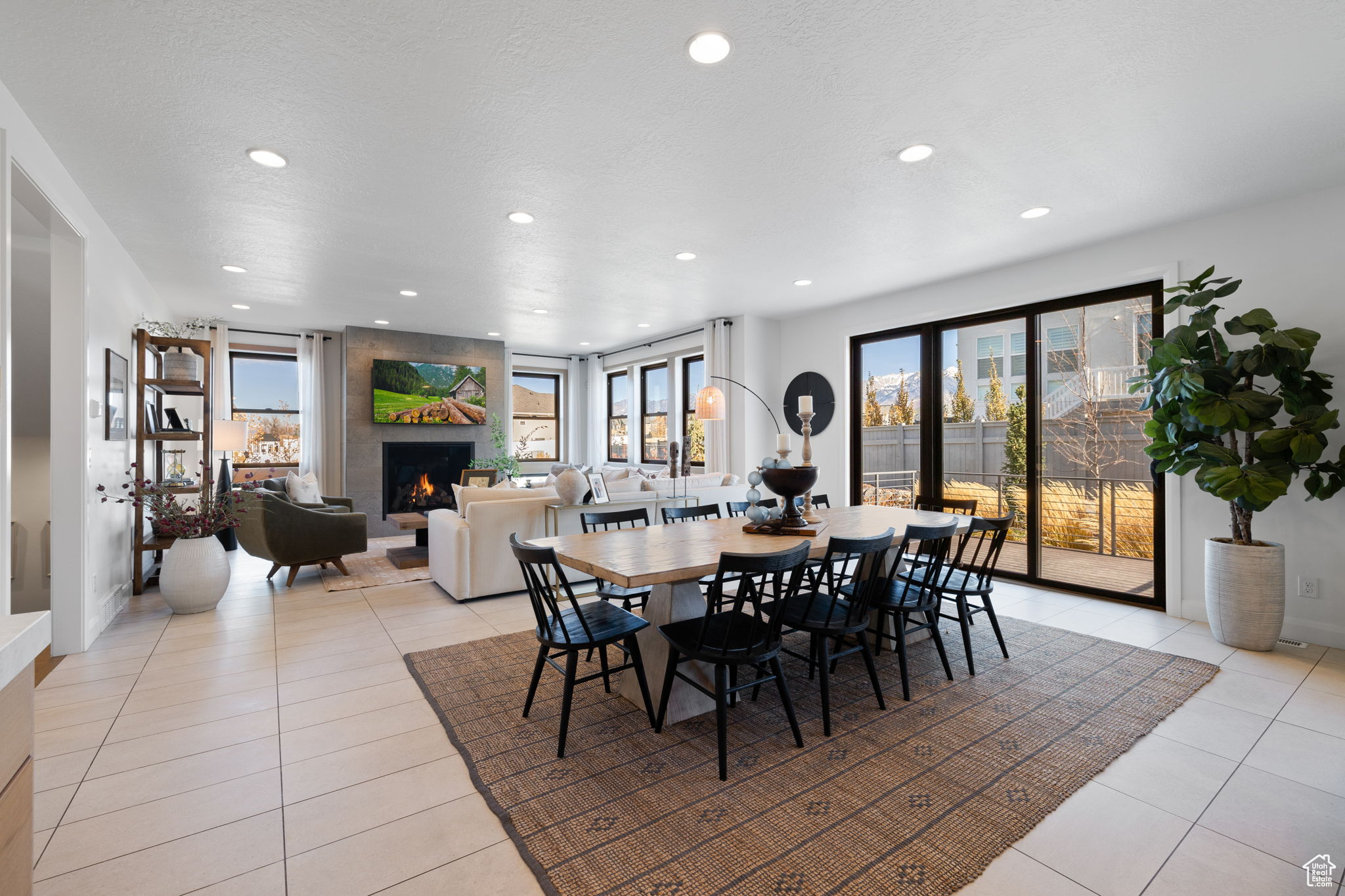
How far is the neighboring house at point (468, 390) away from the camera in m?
8.26

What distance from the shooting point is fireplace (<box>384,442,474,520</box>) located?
7844mm

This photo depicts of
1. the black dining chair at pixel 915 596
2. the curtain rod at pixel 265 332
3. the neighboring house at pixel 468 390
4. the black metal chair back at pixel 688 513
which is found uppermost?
the curtain rod at pixel 265 332

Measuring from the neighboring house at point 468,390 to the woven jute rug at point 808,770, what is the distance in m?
5.63

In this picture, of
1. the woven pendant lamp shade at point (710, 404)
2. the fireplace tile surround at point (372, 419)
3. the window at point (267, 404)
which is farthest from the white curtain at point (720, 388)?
the window at point (267, 404)

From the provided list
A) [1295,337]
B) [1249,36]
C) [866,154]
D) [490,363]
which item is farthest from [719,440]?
[1249,36]

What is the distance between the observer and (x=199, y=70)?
2.30m

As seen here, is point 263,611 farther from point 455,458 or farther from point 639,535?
point 455,458

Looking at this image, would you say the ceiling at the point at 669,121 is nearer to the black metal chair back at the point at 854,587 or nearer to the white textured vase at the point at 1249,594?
the black metal chair back at the point at 854,587

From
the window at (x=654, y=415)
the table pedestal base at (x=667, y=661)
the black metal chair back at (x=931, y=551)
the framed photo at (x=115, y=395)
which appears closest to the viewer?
the table pedestal base at (x=667, y=661)

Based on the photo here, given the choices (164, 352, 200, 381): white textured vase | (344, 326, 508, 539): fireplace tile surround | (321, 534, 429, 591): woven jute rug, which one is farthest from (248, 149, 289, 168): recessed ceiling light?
(344, 326, 508, 539): fireplace tile surround

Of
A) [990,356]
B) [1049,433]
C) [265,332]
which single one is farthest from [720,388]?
[265,332]

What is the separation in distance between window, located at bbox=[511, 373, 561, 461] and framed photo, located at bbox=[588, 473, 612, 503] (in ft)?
16.5

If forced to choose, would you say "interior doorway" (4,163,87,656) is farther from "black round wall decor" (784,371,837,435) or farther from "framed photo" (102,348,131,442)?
"black round wall decor" (784,371,837,435)

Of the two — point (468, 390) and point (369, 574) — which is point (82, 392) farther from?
point (468, 390)
